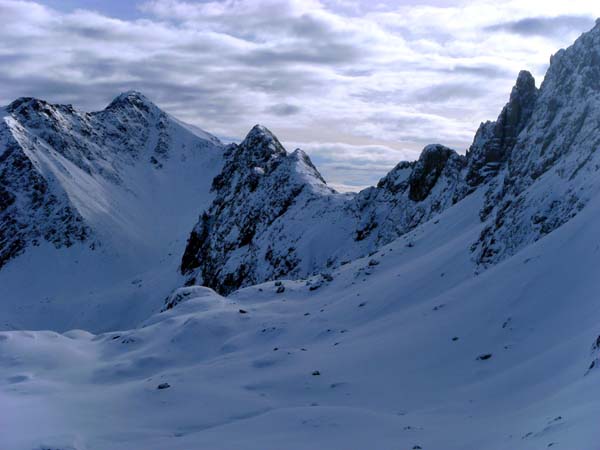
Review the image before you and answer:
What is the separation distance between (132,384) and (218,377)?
3977mm

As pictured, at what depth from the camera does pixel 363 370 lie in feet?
72.1

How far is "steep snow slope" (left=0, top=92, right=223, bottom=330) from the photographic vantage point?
9788 cm

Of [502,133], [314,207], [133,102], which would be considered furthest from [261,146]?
[133,102]

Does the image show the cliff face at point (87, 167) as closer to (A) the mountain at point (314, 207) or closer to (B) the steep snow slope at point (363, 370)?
(A) the mountain at point (314, 207)

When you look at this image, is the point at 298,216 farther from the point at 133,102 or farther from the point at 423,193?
the point at 133,102

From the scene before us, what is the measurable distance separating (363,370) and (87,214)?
109 m

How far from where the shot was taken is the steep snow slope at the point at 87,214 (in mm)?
97875

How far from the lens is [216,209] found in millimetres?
96938

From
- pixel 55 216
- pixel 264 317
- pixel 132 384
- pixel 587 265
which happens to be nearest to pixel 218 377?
pixel 132 384

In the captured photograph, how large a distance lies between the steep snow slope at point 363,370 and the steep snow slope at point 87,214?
5905 centimetres

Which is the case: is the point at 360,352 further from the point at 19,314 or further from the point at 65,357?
the point at 19,314

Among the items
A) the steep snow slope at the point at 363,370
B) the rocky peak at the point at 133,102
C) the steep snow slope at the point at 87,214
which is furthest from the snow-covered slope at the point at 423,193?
the rocky peak at the point at 133,102

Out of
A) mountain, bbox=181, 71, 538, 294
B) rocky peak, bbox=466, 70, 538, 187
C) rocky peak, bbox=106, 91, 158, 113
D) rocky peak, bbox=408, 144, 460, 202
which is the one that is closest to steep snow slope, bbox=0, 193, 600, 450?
rocky peak, bbox=466, 70, 538, 187

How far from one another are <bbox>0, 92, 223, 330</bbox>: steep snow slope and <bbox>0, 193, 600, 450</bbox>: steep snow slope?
59048mm
